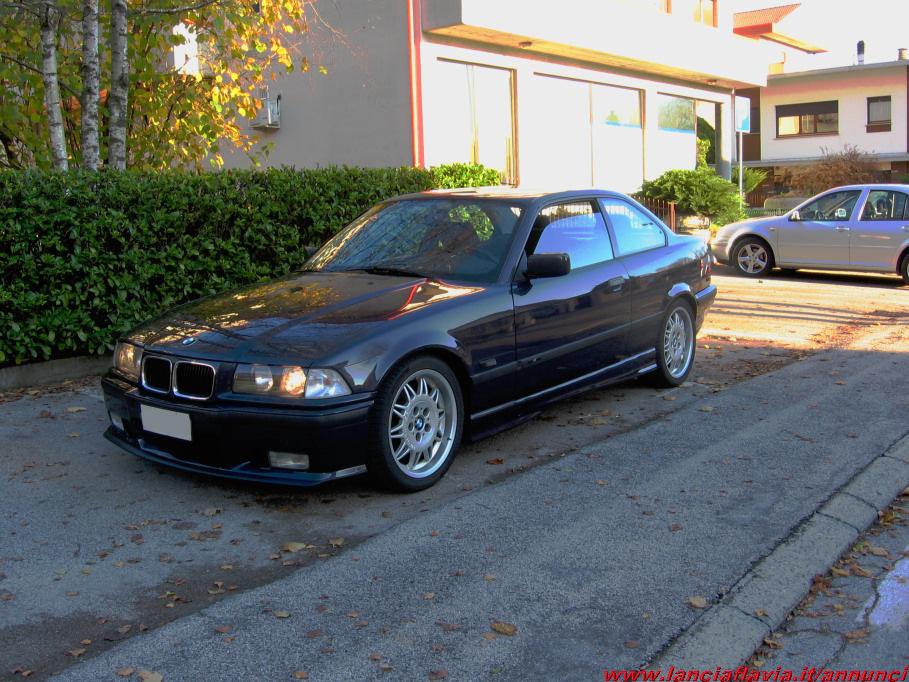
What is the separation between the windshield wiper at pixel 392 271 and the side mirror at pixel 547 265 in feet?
2.12

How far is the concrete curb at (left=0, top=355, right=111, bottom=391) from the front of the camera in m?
7.27

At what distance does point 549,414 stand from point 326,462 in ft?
8.33

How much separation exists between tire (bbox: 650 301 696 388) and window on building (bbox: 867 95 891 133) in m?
39.3

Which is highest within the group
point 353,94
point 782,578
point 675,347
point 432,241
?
point 353,94

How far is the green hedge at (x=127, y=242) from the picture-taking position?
7129 millimetres

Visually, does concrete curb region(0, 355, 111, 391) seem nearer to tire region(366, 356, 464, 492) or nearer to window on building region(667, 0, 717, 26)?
tire region(366, 356, 464, 492)

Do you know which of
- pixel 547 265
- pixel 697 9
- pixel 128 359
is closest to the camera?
pixel 128 359

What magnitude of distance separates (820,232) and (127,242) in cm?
1112

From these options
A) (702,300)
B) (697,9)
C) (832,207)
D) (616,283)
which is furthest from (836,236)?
(616,283)

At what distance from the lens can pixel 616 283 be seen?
21.4 ft

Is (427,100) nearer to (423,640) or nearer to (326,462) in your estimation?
(326,462)

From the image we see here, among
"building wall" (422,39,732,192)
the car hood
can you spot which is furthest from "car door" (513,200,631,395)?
"building wall" (422,39,732,192)

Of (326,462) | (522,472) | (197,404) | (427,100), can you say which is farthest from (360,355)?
(427,100)

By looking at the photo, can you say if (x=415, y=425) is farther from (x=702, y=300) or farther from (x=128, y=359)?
(x=702, y=300)
